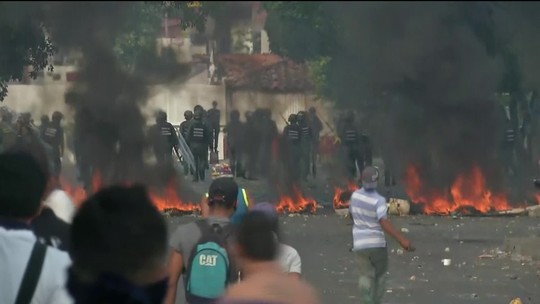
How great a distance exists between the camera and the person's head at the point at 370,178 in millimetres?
10241

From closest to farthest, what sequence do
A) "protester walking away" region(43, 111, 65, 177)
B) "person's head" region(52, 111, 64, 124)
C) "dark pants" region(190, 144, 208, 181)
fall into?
"person's head" region(52, 111, 64, 124) → "protester walking away" region(43, 111, 65, 177) → "dark pants" region(190, 144, 208, 181)

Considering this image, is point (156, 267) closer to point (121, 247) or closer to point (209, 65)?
point (121, 247)

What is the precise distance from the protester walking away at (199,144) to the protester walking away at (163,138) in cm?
74

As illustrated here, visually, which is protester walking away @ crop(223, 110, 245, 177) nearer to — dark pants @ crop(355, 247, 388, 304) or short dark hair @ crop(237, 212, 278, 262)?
short dark hair @ crop(237, 212, 278, 262)

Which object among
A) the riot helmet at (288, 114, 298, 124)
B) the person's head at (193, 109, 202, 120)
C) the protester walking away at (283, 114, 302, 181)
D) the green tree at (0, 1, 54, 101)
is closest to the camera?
the person's head at (193, 109, 202, 120)

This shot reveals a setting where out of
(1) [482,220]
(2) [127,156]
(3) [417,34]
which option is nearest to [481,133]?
(2) [127,156]

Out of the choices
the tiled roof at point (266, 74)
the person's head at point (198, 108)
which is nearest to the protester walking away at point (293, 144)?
the person's head at point (198, 108)

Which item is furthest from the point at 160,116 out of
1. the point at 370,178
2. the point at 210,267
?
the point at 370,178

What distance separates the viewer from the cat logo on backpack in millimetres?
6215

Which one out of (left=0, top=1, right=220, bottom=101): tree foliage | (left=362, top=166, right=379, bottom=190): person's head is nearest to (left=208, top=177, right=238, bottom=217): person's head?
(left=0, top=1, right=220, bottom=101): tree foliage

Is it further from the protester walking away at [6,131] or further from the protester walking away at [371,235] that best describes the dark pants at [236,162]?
the protester walking away at [371,235]

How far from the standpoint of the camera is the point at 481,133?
6.61 m

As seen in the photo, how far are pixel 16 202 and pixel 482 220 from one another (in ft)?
50.1

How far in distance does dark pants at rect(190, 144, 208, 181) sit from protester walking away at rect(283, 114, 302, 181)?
0.58 meters
